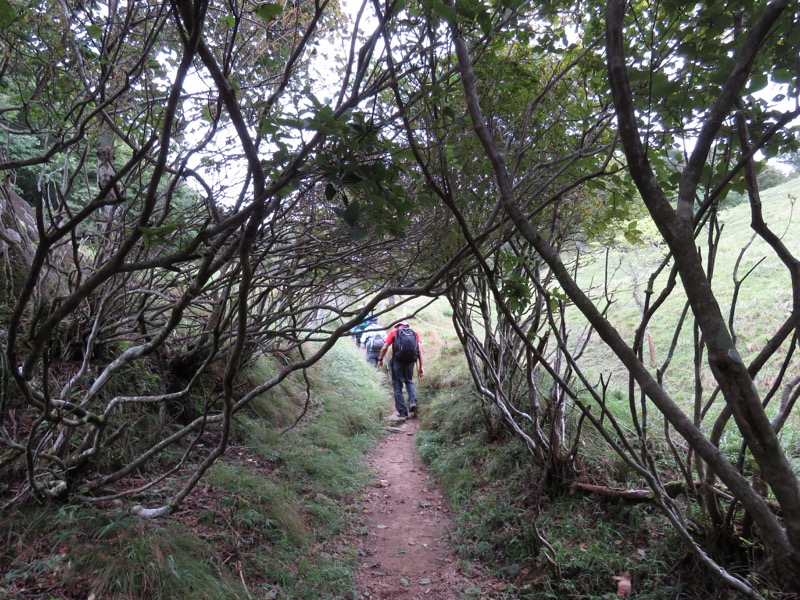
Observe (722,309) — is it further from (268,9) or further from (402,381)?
(268,9)

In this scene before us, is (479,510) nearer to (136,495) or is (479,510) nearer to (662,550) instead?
(662,550)

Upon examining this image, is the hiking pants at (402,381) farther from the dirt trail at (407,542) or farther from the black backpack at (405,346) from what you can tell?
the dirt trail at (407,542)

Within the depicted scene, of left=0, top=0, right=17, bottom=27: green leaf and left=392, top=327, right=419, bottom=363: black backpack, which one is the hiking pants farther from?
left=0, top=0, right=17, bottom=27: green leaf

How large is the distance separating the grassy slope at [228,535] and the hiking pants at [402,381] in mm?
2632

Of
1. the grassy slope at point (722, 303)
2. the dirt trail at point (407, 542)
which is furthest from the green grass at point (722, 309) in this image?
the dirt trail at point (407, 542)

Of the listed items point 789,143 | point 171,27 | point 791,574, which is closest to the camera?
point 791,574

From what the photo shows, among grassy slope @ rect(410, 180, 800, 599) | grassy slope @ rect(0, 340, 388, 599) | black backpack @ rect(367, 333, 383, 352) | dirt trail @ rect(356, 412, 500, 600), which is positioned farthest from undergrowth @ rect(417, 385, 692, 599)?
black backpack @ rect(367, 333, 383, 352)

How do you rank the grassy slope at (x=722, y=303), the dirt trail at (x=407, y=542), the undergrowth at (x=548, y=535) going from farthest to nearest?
the grassy slope at (x=722, y=303), the dirt trail at (x=407, y=542), the undergrowth at (x=548, y=535)

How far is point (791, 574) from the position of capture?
53.4 inches

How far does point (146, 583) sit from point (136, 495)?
102cm

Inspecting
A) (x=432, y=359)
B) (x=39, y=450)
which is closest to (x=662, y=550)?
(x=39, y=450)

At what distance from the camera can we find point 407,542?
182 inches

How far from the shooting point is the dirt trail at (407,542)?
3849 mm

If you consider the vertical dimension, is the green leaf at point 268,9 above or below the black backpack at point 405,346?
above
